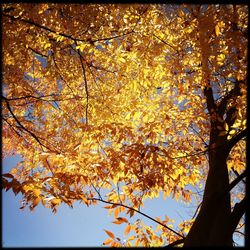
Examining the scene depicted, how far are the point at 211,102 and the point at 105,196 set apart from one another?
3.28 metres

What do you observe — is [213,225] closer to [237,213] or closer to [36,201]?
[237,213]

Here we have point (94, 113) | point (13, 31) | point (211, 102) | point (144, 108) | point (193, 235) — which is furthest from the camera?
A: point (94, 113)

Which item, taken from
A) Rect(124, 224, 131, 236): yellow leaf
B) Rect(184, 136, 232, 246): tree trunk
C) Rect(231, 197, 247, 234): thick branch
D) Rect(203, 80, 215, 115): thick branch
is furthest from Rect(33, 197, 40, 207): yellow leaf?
Rect(203, 80, 215, 115): thick branch

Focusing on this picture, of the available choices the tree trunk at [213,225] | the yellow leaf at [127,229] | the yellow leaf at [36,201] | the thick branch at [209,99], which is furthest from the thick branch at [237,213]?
the thick branch at [209,99]

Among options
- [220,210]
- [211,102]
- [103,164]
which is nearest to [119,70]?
[211,102]

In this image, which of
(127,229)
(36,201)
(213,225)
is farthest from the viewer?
(127,229)

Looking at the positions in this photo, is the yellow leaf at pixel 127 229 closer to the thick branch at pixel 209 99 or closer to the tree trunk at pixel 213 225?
the tree trunk at pixel 213 225

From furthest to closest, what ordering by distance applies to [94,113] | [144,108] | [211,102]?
[94,113] → [144,108] → [211,102]

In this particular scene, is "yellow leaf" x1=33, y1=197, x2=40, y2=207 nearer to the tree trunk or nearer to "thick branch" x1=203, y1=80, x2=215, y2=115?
the tree trunk

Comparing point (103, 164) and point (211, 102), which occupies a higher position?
point (211, 102)

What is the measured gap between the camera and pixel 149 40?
6.75m

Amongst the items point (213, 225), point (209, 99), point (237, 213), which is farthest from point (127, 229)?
point (209, 99)

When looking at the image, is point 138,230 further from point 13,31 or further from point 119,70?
point 13,31

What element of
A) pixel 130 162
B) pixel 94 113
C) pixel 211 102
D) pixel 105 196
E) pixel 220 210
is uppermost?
pixel 94 113
